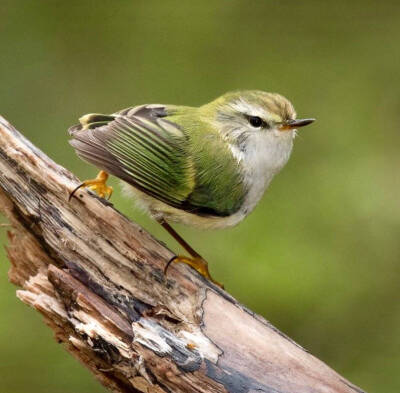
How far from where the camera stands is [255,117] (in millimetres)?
4180

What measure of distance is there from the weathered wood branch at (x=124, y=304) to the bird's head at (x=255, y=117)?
68 cm

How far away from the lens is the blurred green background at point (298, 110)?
5.38 metres

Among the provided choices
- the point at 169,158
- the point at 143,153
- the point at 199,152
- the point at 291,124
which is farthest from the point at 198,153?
the point at 291,124

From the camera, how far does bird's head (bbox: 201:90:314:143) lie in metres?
4.15

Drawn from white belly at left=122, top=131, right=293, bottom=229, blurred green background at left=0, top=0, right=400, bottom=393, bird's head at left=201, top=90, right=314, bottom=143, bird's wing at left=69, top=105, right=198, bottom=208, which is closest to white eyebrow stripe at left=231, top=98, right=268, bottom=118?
bird's head at left=201, top=90, right=314, bottom=143

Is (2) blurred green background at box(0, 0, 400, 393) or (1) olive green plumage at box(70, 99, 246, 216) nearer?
(1) olive green plumage at box(70, 99, 246, 216)

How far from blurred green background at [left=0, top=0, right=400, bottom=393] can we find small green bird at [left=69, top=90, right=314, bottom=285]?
4.07 feet

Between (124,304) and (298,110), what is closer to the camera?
(124,304)

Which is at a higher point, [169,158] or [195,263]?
[169,158]

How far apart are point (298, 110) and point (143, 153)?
2618 millimetres

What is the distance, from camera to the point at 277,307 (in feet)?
17.5

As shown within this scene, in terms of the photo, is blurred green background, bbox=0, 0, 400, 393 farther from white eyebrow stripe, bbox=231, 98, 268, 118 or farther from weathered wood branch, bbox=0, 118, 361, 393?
weathered wood branch, bbox=0, 118, 361, 393

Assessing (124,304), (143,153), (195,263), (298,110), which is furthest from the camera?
(298,110)

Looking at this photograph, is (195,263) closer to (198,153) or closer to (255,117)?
(198,153)
